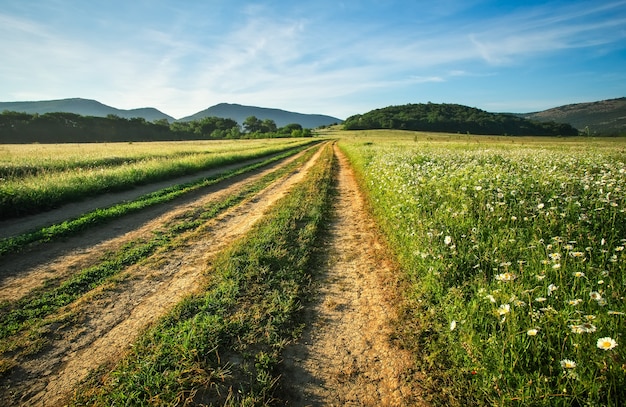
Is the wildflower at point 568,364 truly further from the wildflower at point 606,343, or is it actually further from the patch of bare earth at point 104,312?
the patch of bare earth at point 104,312

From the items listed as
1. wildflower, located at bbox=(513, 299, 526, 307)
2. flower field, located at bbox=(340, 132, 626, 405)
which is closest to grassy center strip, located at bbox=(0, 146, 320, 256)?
flower field, located at bbox=(340, 132, 626, 405)

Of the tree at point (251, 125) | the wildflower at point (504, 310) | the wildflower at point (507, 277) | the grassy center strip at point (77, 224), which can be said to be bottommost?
the grassy center strip at point (77, 224)

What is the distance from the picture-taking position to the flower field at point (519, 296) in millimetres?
2631

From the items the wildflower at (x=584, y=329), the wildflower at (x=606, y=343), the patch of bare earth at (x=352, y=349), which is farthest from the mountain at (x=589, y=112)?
the wildflower at (x=606, y=343)

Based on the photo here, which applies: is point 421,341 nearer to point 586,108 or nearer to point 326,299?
point 326,299

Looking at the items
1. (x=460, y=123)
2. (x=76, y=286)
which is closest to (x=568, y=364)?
(x=76, y=286)

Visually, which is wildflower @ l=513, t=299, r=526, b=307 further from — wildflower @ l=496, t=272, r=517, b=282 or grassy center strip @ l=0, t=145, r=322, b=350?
grassy center strip @ l=0, t=145, r=322, b=350

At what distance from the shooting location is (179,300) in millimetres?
4668

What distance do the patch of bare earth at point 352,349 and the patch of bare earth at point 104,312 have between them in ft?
7.37

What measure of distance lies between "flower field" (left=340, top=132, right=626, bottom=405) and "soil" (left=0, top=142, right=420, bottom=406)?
526mm

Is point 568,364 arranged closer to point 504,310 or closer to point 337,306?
point 504,310

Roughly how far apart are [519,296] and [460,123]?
126m

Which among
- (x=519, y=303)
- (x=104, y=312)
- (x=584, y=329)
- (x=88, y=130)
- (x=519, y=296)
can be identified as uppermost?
(x=88, y=130)

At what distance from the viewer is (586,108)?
179125 millimetres
